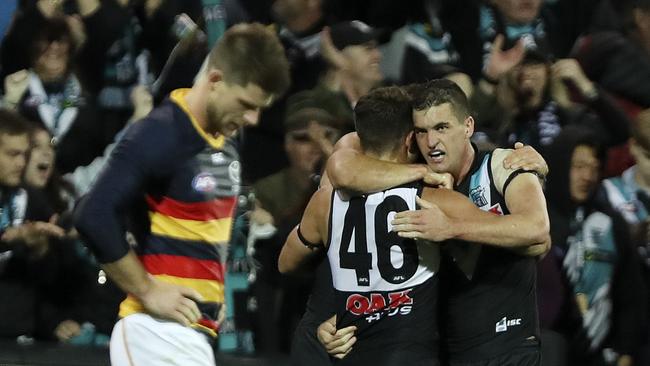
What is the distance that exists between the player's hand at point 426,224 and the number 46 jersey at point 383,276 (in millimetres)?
70

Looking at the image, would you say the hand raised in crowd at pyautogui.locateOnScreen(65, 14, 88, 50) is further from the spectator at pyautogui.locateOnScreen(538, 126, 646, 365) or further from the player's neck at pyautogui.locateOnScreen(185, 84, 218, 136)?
the player's neck at pyautogui.locateOnScreen(185, 84, 218, 136)

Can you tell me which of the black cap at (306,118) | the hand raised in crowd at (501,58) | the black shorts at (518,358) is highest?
the hand raised in crowd at (501,58)

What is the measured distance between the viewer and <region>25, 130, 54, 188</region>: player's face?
310 inches

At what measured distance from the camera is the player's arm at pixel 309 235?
17.1ft

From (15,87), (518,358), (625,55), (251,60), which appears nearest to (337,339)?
(518,358)

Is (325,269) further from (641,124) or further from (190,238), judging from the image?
(641,124)

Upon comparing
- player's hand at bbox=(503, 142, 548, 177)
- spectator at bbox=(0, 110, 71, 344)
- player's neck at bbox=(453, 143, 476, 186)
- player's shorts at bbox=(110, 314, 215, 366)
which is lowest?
spectator at bbox=(0, 110, 71, 344)

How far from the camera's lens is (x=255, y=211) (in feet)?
24.4

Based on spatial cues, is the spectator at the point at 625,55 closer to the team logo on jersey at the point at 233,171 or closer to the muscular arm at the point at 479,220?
the muscular arm at the point at 479,220

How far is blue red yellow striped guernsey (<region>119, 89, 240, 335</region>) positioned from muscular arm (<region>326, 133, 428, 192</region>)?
45cm

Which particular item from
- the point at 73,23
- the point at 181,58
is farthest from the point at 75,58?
the point at 181,58

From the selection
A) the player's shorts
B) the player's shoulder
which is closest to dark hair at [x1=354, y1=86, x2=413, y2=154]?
the player's shoulder

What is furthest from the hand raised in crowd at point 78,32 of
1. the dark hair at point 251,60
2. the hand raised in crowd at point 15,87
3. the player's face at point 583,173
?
the dark hair at point 251,60

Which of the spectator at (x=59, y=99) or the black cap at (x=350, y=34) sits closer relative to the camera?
the black cap at (x=350, y=34)
